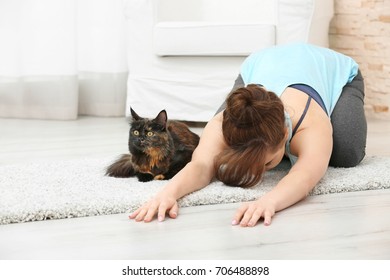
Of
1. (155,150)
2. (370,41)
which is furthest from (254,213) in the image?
(370,41)

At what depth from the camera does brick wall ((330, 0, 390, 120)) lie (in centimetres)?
420

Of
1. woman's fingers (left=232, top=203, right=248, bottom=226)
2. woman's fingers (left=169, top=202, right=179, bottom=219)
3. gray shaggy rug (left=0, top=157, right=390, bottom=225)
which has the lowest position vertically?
gray shaggy rug (left=0, top=157, right=390, bottom=225)

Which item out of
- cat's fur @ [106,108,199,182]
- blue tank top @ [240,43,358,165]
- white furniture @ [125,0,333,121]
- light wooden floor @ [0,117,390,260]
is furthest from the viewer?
white furniture @ [125,0,333,121]

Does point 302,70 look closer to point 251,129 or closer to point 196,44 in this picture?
point 251,129

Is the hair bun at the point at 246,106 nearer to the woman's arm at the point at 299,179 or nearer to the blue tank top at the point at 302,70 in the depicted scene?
the woman's arm at the point at 299,179

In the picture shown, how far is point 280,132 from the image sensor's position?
2.14 meters

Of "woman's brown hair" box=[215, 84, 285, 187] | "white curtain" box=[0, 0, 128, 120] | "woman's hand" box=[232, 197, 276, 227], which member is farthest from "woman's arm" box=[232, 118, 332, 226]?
"white curtain" box=[0, 0, 128, 120]

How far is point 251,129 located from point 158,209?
36cm

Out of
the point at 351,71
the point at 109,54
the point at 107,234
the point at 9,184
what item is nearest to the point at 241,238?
the point at 107,234

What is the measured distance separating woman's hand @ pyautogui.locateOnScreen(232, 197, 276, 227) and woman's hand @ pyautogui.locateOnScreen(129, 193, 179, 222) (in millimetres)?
183

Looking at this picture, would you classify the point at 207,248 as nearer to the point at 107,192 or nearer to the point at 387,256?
the point at 387,256

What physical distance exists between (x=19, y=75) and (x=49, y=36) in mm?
290

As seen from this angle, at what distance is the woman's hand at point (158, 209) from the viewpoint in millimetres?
1998

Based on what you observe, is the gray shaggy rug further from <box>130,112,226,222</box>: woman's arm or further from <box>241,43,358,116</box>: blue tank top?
<box>241,43,358,116</box>: blue tank top
